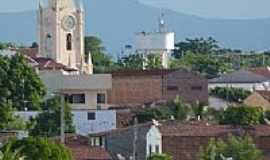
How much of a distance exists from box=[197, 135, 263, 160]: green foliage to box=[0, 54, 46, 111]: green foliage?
21817 mm

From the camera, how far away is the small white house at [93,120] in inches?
2518

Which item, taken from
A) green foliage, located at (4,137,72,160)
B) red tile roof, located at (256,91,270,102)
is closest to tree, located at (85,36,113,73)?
red tile roof, located at (256,91,270,102)

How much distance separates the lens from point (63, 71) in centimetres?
8256

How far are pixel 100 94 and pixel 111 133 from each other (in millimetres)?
27353

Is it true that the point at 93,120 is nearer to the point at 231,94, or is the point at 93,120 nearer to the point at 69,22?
the point at 231,94

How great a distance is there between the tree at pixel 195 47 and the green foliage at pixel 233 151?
93.3 meters

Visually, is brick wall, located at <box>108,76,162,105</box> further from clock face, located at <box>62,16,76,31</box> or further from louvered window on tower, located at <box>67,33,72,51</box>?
clock face, located at <box>62,16,76,31</box>

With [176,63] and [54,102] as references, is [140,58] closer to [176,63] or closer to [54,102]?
[176,63]

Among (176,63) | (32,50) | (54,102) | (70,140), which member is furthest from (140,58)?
(70,140)

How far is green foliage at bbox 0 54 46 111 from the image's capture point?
65688mm

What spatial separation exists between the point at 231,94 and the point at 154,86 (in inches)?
201

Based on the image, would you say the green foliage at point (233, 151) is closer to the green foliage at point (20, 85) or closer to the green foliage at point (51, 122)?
the green foliage at point (51, 122)

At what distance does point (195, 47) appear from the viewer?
463 feet

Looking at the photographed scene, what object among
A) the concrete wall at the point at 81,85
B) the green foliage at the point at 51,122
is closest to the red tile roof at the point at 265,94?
the concrete wall at the point at 81,85
